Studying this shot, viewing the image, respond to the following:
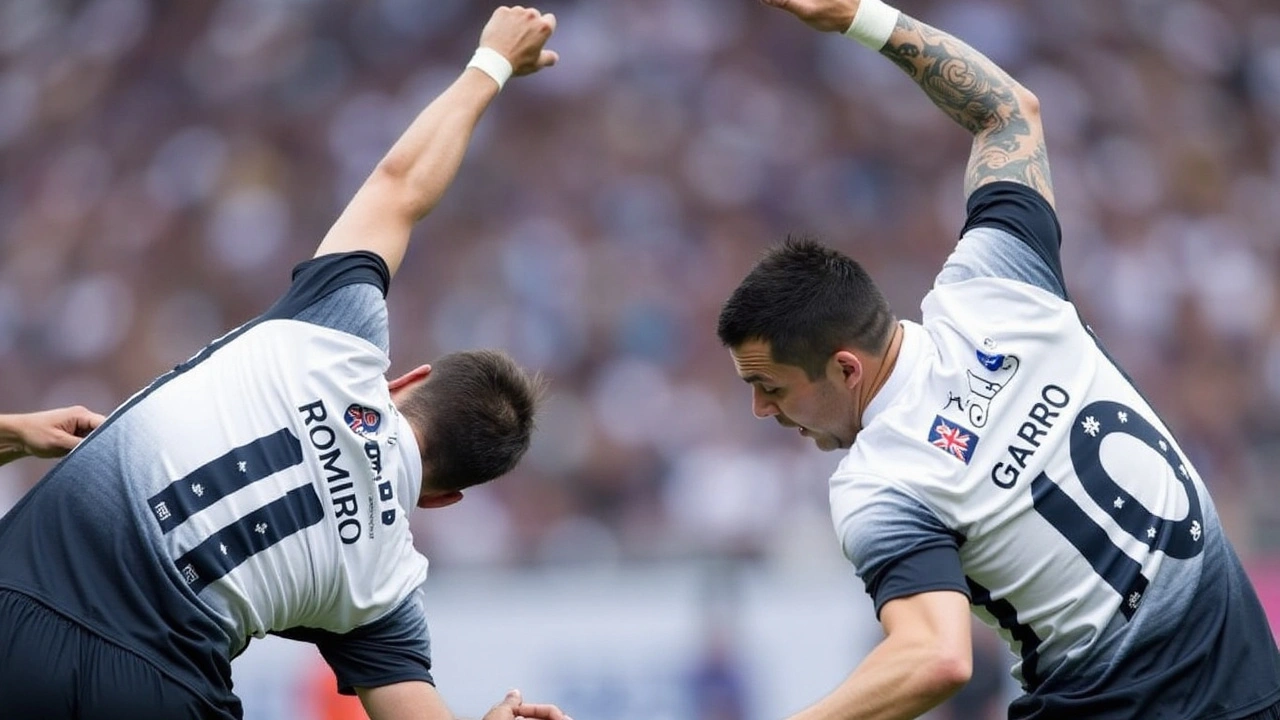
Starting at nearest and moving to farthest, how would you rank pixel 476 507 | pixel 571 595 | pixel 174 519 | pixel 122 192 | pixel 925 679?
pixel 925 679, pixel 174 519, pixel 571 595, pixel 476 507, pixel 122 192

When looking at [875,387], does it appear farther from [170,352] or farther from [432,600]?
[170,352]

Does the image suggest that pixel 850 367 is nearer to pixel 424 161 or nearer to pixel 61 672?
pixel 424 161

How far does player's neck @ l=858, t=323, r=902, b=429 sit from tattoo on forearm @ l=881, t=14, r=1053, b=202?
655mm

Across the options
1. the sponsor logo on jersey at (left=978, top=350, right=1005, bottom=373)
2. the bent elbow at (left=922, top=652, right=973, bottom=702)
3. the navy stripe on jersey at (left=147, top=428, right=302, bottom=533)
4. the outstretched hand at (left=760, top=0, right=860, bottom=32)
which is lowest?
the bent elbow at (left=922, top=652, right=973, bottom=702)

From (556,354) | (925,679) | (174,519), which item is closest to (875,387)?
(925,679)

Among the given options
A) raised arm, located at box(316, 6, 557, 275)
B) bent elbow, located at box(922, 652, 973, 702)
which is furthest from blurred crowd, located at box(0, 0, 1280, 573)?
bent elbow, located at box(922, 652, 973, 702)

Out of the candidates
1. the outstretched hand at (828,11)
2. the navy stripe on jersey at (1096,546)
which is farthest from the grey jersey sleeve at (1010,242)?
the outstretched hand at (828,11)

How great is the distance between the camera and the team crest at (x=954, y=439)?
447 centimetres

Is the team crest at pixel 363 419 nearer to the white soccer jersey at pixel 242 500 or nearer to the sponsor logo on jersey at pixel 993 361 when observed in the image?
Result: the white soccer jersey at pixel 242 500

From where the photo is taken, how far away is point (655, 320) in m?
15.0

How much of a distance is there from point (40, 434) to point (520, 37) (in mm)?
1864

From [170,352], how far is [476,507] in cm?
385

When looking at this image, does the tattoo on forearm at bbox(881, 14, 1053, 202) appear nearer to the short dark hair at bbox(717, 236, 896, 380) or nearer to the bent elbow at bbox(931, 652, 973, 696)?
the short dark hair at bbox(717, 236, 896, 380)

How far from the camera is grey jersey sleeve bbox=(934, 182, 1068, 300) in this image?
15.8 ft
